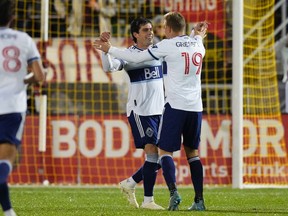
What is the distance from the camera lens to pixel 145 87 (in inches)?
439

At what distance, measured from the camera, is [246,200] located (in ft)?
40.9

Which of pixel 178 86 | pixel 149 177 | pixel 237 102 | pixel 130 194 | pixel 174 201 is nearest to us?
pixel 174 201

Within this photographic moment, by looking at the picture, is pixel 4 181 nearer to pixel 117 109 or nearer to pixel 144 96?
pixel 144 96

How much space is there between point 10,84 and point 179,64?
255 centimetres

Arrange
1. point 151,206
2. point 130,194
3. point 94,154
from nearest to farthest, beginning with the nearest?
point 151,206 → point 130,194 → point 94,154

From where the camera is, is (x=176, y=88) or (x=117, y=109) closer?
(x=176, y=88)

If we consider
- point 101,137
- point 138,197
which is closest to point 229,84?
point 101,137

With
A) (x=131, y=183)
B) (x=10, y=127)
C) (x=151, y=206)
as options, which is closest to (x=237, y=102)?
(x=131, y=183)

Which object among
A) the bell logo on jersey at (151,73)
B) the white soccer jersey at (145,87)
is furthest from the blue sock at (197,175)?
the bell logo on jersey at (151,73)

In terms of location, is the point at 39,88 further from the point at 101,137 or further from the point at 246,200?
the point at 246,200

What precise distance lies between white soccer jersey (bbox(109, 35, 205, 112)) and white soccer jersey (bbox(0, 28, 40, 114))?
7.29 ft

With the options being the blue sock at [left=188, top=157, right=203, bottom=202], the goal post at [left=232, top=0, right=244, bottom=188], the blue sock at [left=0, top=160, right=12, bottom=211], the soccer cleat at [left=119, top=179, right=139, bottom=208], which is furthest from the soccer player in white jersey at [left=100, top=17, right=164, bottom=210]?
the goal post at [left=232, top=0, right=244, bottom=188]

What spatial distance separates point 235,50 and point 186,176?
2.58 m

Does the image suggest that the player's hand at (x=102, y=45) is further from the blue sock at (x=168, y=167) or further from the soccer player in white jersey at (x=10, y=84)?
the soccer player in white jersey at (x=10, y=84)
